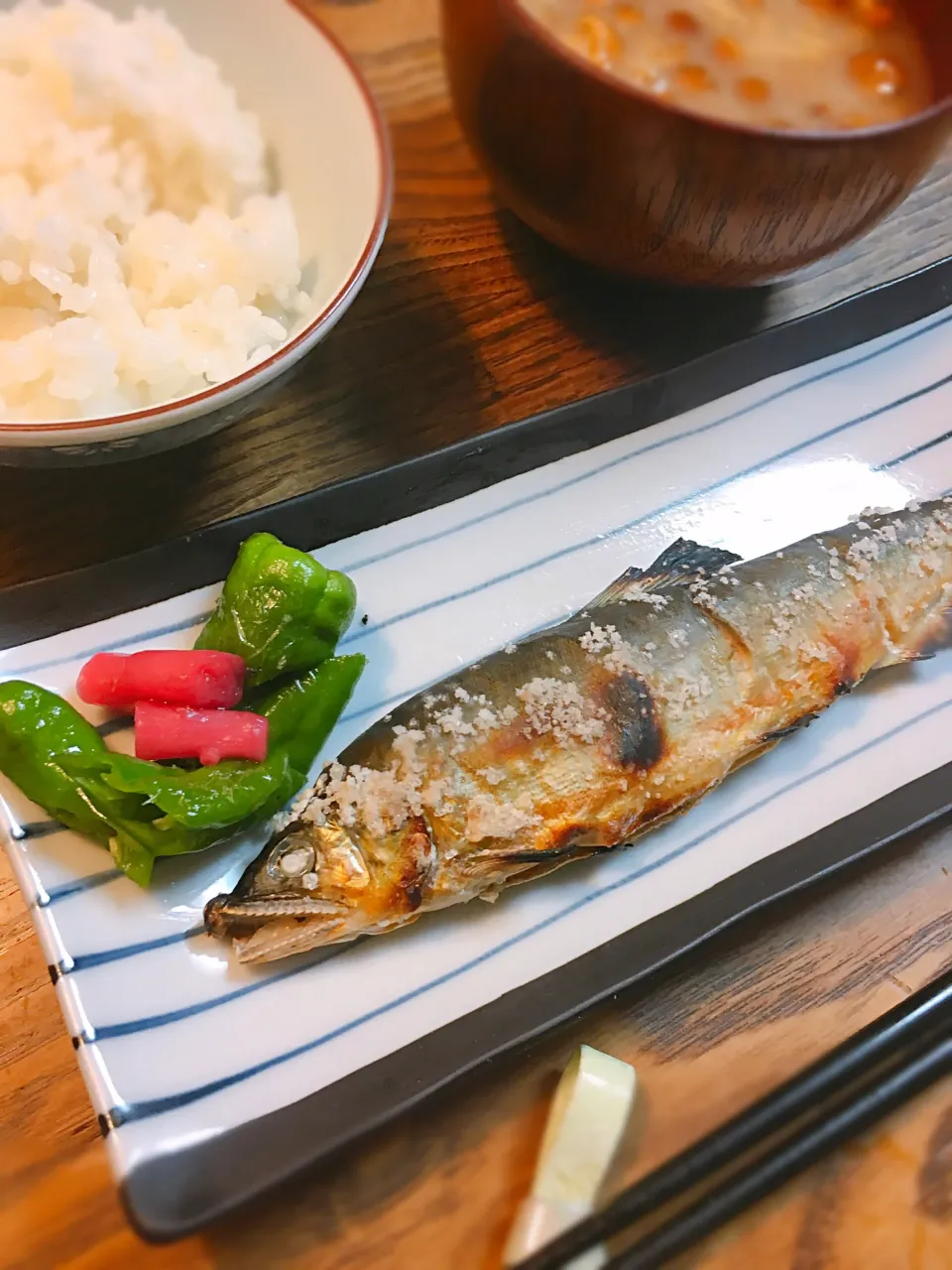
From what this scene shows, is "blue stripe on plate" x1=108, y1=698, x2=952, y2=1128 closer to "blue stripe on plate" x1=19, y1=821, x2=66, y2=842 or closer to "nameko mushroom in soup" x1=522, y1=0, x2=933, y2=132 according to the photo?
"blue stripe on plate" x1=19, y1=821, x2=66, y2=842

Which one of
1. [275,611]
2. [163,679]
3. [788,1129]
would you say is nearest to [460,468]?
[275,611]

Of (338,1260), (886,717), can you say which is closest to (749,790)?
(886,717)

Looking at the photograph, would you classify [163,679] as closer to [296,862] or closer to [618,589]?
[296,862]

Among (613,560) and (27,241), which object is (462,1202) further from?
(27,241)

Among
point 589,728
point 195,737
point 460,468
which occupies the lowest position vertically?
point 195,737

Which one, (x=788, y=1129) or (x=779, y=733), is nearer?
(x=788, y=1129)
